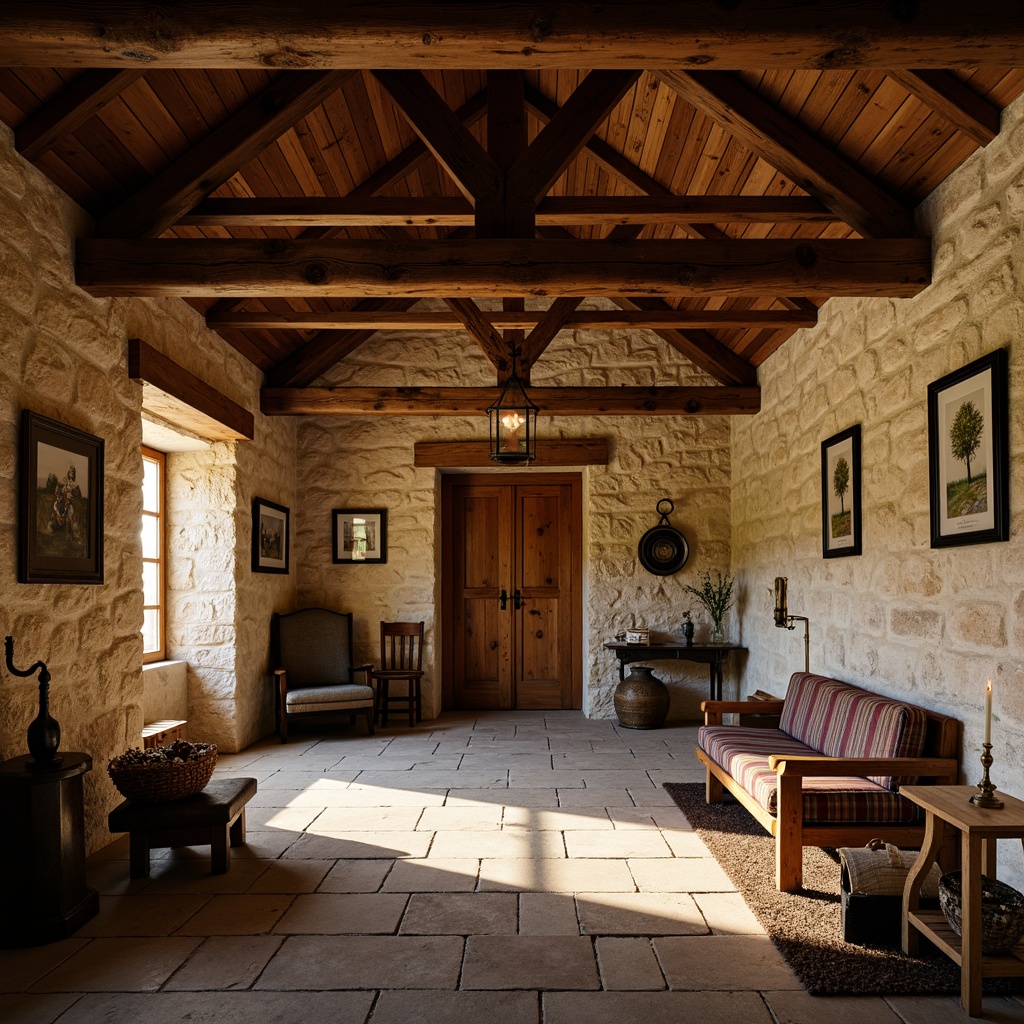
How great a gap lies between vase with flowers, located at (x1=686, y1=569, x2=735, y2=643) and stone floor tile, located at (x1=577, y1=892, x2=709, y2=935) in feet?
13.9

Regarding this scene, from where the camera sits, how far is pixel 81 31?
2441 millimetres

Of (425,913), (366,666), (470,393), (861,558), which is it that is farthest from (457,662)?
(425,913)

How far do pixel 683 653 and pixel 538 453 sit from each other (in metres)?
2.11

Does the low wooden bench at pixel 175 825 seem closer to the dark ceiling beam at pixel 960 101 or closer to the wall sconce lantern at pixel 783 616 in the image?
the wall sconce lantern at pixel 783 616

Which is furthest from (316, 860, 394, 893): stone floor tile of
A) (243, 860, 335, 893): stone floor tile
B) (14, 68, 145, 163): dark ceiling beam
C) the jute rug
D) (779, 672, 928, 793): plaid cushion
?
(14, 68, 145, 163): dark ceiling beam

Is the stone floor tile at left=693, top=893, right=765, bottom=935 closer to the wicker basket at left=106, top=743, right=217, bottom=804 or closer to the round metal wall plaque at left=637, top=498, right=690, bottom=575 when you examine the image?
the wicker basket at left=106, top=743, right=217, bottom=804

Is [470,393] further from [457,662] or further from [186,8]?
[186,8]

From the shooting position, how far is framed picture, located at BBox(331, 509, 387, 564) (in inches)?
293

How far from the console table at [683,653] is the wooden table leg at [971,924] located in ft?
14.5

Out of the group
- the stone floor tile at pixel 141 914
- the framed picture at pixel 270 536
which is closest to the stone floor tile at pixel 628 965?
the stone floor tile at pixel 141 914

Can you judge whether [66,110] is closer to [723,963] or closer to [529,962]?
[529,962]

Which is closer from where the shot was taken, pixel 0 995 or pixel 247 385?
pixel 0 995

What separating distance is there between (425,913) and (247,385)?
437 centimetres

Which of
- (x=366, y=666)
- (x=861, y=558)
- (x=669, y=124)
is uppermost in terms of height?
(x=669, y=124)
